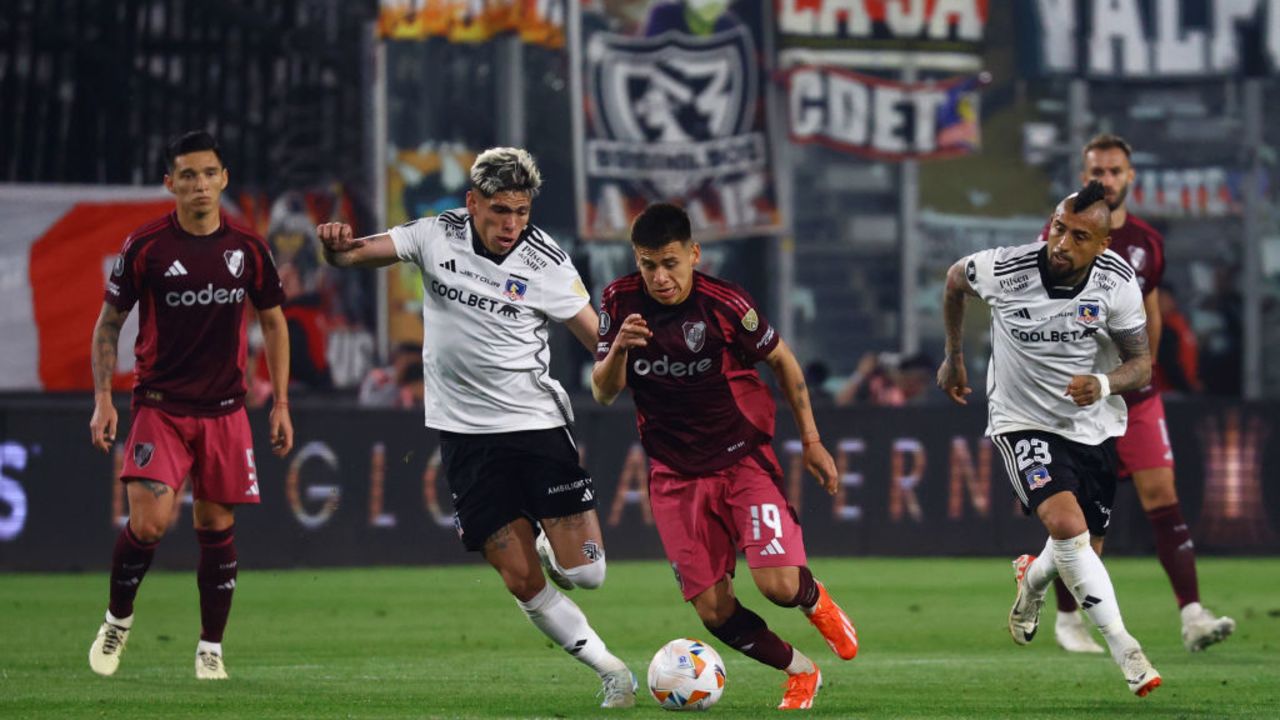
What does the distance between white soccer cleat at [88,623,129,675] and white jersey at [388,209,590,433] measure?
6.39ft

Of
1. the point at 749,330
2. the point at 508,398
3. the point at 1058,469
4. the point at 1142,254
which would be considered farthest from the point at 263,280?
the point at 1142,254

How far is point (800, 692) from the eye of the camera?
29.8ft

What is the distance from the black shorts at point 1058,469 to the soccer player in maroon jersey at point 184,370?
319 centimetres

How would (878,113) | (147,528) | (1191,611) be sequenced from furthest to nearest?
(878,113)
(1191,611)
(147,528)

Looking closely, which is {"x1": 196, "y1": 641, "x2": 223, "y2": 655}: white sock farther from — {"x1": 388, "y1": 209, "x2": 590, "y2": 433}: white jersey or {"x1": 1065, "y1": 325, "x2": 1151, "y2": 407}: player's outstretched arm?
{"x1": 1065, "y1": 325, "x2": 1151, "y2": 407}: player's outstretched arm

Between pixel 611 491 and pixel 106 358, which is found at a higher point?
pixel 106 358

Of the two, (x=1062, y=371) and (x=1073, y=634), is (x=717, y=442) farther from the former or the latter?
(x=1073, y=634)

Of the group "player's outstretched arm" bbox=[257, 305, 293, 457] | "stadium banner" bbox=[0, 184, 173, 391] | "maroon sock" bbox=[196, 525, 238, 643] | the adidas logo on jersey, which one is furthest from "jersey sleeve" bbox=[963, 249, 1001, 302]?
"stadium banner" bbox=[0, 184, 173, 391]

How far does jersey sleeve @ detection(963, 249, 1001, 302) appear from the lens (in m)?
10.1

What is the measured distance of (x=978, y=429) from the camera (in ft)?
61.8

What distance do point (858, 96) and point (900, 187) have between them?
1330 millimetres

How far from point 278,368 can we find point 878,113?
16.4m

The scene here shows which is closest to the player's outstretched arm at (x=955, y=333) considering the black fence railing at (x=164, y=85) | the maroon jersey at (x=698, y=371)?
the maroon jersey at (x=698, y=371)

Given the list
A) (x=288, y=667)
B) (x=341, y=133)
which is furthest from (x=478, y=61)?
(x=288, y=667)
